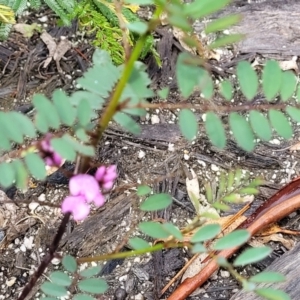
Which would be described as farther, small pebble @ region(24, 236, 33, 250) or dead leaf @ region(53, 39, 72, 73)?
dead leaf @ region(53, 39, 72, 73)

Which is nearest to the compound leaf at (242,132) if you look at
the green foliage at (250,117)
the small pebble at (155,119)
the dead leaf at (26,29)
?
the green foliage at (250,117)

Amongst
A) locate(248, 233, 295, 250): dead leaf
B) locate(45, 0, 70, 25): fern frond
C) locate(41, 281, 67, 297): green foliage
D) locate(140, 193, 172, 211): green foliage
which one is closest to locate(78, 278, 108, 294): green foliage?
locate(41, 281, 67, 297): green foliage

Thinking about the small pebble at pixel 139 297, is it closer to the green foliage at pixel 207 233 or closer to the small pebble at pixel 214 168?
the small pebble at pixel 214 168

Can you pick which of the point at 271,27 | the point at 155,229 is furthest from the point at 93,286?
the point at 271,27

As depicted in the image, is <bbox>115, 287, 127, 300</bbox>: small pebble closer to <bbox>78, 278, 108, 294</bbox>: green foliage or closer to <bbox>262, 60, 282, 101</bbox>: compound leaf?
<bbox>78, 278, 108, 294</bbox>: green foliage

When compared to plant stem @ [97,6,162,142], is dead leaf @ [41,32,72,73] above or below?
below

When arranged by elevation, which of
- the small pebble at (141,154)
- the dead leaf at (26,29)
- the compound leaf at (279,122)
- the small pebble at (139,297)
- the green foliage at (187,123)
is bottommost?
the small pebble at (139,297)
